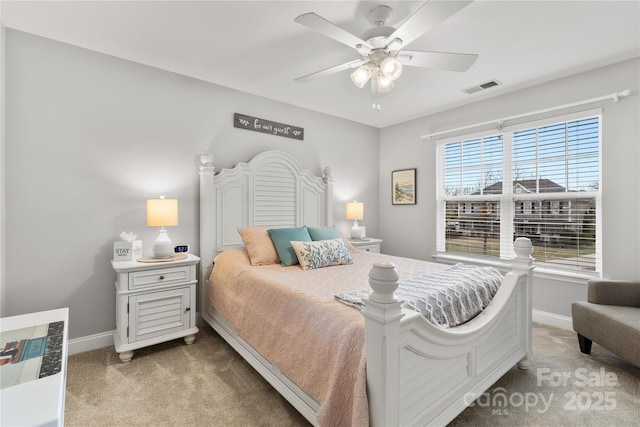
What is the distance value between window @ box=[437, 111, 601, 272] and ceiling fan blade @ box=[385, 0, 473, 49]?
2.20m

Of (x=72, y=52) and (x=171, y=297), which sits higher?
(x=72, y=52)

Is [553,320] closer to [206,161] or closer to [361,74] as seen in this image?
[361,74]

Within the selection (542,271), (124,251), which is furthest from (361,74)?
(542,271)

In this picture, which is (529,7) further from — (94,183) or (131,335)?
(131,335)

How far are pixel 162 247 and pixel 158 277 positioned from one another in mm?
252

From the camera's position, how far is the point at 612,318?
208 centimetres

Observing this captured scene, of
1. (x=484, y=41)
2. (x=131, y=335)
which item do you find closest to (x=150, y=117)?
(x=131, y=335)

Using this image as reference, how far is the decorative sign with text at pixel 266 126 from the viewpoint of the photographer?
322 cm

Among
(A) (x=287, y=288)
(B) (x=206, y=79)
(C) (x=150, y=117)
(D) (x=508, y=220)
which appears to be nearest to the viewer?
(A) (x=287, y=288)

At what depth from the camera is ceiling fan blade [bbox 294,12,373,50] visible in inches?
60.4

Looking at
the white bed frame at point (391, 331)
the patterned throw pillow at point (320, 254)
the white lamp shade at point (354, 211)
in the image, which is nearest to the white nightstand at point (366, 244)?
the white lamp shade at point (354, 211)

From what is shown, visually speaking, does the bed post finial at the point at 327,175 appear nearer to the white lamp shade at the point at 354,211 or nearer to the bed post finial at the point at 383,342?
the white lamp shade at the point at 354,211

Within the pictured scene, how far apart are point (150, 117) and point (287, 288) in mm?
2090

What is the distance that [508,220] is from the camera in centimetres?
335
